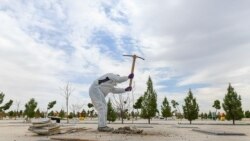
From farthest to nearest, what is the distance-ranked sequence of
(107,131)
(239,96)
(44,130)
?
1. (239,96)
2. (107,131)
3. (44,130)

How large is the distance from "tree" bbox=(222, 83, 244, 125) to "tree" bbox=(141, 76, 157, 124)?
7470mm

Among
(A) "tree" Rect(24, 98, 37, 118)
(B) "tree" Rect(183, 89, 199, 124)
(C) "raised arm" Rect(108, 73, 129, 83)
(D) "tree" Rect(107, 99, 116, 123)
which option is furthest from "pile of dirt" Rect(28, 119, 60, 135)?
(A) "tree" Rect(24, 98, 37, 118)

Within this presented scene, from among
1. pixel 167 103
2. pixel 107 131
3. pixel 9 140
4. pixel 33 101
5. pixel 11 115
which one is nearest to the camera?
pixel 9 140

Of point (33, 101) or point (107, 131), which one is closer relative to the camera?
point (107, 131)

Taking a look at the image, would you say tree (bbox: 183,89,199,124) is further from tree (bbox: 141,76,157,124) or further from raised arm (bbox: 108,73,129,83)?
raised arm (bbox: 108,73,129,83)

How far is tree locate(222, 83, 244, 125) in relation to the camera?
1368 inches

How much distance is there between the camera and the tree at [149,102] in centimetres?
3691

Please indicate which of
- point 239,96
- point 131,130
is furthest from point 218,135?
point 239,96

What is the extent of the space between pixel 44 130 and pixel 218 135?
7.51 m

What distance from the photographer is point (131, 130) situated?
48.2 feet

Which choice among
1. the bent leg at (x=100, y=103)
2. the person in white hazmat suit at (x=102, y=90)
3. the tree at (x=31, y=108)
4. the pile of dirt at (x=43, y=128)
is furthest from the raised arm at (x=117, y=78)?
the tree at (x=31, y=108)

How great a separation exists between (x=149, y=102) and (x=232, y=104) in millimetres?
8838

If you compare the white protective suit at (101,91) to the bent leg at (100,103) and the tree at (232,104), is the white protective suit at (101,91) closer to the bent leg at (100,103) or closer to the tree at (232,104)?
the bent leg at (100,103)

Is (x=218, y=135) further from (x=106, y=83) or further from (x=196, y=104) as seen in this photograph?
(x=196, y=104)
